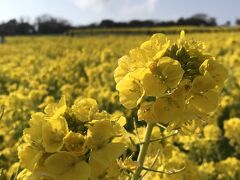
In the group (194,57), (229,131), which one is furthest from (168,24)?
(194,57)

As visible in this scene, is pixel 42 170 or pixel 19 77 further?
pixel 19 77

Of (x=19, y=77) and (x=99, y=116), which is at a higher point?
(x=99, y=116)

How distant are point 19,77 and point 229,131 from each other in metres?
6.49

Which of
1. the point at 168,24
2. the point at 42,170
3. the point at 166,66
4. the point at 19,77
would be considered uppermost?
the point at 166,66

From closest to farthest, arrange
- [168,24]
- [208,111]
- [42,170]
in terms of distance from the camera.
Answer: [42,170], [208,111], [168,24]

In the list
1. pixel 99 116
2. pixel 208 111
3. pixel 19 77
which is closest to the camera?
pixel 99 116

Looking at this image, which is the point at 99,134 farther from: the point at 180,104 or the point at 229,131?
the point at 229,131

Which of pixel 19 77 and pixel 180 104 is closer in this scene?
pixel 180 104

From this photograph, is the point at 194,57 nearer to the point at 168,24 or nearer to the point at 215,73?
the point at 215,73

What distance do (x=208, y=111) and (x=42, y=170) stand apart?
517 millimetres

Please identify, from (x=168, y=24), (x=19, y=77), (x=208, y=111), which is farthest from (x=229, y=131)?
(x=168, y=24)

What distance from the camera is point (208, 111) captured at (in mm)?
1579

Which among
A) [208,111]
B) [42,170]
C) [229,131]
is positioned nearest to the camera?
[42,170]

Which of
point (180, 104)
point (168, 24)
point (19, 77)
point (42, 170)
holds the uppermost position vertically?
point (180, 104)
